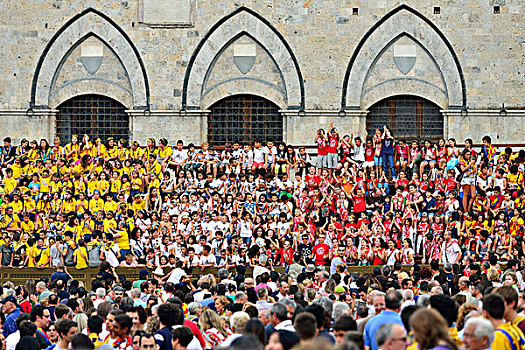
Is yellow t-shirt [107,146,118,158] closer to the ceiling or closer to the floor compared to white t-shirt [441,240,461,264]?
closer to the ceiling

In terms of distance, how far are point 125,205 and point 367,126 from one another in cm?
1082

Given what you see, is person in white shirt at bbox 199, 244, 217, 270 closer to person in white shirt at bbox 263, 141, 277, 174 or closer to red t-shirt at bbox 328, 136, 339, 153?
person in white shirt at bbox 263, 141, 277, 174

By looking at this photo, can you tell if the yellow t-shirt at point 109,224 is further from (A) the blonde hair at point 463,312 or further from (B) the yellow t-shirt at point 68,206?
(A) the blonde hair at point 463,312

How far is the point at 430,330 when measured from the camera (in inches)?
350

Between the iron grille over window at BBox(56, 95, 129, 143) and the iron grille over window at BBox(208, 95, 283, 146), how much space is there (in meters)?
3.25

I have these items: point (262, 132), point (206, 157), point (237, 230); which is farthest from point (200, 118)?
point (237, 230)

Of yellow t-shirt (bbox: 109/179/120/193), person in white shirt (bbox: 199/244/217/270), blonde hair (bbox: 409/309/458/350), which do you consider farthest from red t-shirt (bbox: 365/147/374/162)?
blonde hair (bbox: 409/309/458/350)

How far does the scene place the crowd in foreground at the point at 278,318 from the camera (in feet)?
32.2

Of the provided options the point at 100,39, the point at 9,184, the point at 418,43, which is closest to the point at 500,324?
the point at 9,184

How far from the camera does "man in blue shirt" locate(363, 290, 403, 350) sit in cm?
1159

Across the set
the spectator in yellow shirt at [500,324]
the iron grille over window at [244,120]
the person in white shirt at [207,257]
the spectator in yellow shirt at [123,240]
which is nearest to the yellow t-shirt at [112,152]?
the iron grille over window at [244,120]

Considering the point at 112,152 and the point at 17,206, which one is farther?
the point at 112,152

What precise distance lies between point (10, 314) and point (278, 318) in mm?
5412

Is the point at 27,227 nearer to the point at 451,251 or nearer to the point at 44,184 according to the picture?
the point at 44,184
